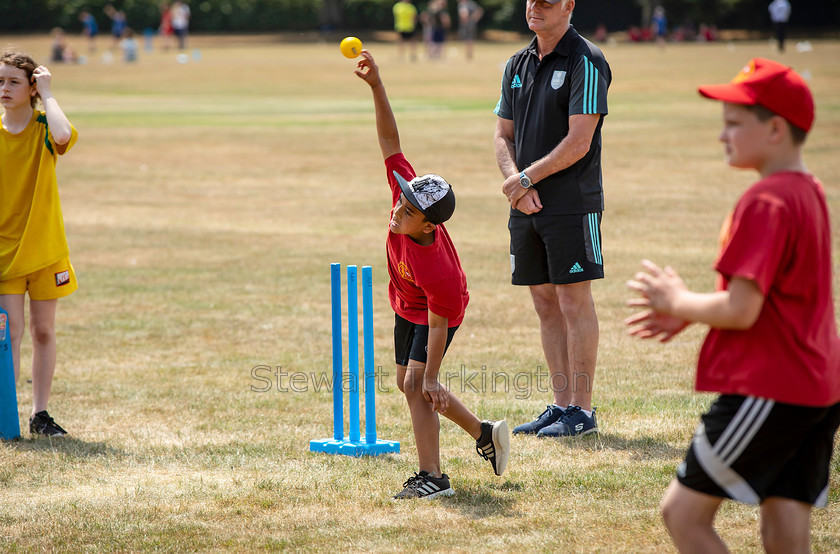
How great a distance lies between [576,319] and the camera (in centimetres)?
614

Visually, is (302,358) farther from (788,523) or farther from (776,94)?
(776,94)

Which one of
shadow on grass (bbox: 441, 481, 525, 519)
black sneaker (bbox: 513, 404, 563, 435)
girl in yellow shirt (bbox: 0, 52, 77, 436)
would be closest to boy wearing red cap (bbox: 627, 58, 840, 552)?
shadow on grass (bbox: 441, 481, 525, 519)

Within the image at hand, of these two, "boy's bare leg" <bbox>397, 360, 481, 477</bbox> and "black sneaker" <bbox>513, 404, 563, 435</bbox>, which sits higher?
"boy's bare leg" <bbox>397, 360, 481, 477</bbox>

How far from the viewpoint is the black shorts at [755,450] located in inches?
119

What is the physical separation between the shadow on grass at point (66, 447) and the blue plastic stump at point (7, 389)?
81mm

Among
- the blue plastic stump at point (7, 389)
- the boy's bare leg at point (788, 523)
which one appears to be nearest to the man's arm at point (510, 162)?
the boy's bare leg at point (788, 523)

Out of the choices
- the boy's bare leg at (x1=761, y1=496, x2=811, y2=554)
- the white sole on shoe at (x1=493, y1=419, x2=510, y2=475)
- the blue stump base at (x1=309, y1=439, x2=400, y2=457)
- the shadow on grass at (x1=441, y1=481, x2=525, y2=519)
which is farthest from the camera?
the blue stump base at (x1=309, y1=439, x2=400, y2=457)

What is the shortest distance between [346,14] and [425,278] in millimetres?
67328

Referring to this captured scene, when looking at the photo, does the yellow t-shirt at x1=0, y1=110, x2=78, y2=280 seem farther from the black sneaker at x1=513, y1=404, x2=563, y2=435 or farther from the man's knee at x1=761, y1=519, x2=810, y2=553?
the man's knee at x1=761, y1=519, x2=810, y2=553

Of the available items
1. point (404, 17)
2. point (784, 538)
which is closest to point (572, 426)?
point (784, 538)

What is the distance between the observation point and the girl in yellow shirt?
242 inches

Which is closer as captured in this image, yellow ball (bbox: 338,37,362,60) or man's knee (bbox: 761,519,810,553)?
man's knee (bbox: 761,519,810,553)

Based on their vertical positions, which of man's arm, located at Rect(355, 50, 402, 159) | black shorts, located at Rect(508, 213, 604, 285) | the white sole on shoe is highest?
man's arm, located at Rect(355, 50, 402, 159)

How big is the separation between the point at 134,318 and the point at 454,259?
5.84 metres
